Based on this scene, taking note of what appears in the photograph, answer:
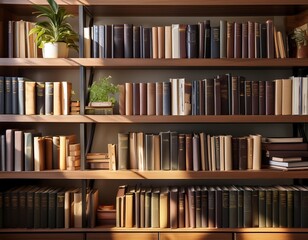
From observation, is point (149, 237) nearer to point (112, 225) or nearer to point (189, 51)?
point (112, 225)

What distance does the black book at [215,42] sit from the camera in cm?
275

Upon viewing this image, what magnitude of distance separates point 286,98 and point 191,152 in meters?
0.75

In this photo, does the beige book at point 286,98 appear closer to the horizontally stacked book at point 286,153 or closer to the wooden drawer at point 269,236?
the horizontally stacked book at point 286,153

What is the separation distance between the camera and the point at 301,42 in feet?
9.18

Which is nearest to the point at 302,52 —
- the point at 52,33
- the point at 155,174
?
the point at 155,174

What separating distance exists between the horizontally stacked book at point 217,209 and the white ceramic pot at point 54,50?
1.07m

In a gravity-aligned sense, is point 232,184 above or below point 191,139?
below

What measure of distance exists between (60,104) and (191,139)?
0.93 m

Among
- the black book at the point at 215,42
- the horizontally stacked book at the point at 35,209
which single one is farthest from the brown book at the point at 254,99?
the horizontally stacked book at the point at 35,209

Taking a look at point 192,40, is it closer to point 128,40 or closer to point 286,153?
point 128,40

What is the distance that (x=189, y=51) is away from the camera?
9.04ft

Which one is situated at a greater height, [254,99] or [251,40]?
[251,40]

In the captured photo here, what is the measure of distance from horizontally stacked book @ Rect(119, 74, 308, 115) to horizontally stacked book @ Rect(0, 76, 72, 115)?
0.41m

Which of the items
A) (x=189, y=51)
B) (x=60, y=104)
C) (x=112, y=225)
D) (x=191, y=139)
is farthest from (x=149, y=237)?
(x=189, y=51)
